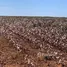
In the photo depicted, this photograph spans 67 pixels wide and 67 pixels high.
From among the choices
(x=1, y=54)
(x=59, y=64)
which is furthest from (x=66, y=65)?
(x=1, y=54)

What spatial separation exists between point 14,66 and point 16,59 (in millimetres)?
1509

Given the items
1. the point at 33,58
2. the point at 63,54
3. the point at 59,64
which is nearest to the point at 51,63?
the point at 59,64

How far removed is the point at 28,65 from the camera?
41.6ft

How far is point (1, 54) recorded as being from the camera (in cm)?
1530

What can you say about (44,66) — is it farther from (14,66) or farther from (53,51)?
(53,51)

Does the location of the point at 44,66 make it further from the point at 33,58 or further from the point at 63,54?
the point at 63,54

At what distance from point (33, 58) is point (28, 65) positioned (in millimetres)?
1622

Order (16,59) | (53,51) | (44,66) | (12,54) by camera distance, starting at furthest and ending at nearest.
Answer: (53,51), (12,54), (16,59), (44,66)

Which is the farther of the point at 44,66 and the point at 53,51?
the point at 53,51

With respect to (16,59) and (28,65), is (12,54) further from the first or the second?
(28,65)

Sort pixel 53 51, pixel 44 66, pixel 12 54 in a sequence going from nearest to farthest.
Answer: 1. pixel 44 66
2. pixel 12 54
3. pixel 53 51

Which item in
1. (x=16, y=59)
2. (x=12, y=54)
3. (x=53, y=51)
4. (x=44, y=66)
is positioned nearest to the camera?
(x=44, y=66)

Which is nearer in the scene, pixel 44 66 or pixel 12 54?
pixel 44 66

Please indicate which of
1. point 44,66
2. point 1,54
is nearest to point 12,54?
point 1,54
